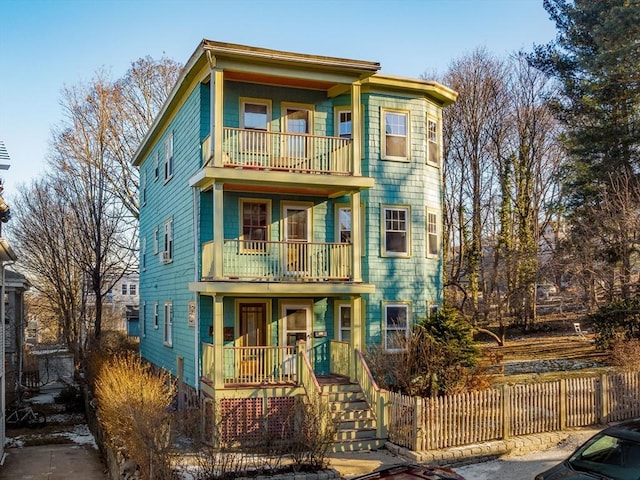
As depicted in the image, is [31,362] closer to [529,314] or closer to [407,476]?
[529,314]

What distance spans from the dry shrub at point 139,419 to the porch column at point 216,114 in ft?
19.8

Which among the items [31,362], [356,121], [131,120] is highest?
[131,120]

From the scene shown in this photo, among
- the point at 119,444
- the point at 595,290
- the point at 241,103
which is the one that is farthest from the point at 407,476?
the point at 595,290

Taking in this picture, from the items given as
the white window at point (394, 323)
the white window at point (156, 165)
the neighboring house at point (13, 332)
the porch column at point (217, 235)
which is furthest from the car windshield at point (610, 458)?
the neighboring house at point (13, 332)

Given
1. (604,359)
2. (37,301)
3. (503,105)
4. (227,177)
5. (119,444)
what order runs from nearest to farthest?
1. (119,444)
2. (227,177)
3. (604,359)
4. (503,105)
5. (37,301)

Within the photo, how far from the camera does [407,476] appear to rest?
8.34 meters

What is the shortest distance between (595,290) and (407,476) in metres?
23.7

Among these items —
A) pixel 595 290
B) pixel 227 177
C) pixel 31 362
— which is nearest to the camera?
pixel 227 177

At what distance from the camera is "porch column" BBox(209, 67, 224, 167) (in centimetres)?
1644

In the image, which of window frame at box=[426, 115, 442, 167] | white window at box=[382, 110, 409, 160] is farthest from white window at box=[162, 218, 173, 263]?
window frame at box=[426, 115, 442, 167]

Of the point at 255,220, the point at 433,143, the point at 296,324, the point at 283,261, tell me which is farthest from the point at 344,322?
the point at 433,143

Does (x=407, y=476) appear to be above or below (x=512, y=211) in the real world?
below

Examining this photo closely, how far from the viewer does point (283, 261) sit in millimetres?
17438

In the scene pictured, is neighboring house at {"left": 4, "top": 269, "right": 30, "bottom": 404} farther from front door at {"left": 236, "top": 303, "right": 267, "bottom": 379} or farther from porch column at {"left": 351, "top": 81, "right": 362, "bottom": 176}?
porch column at {"left": 351, "top": 81, "right": 362, "bottom": 176}
